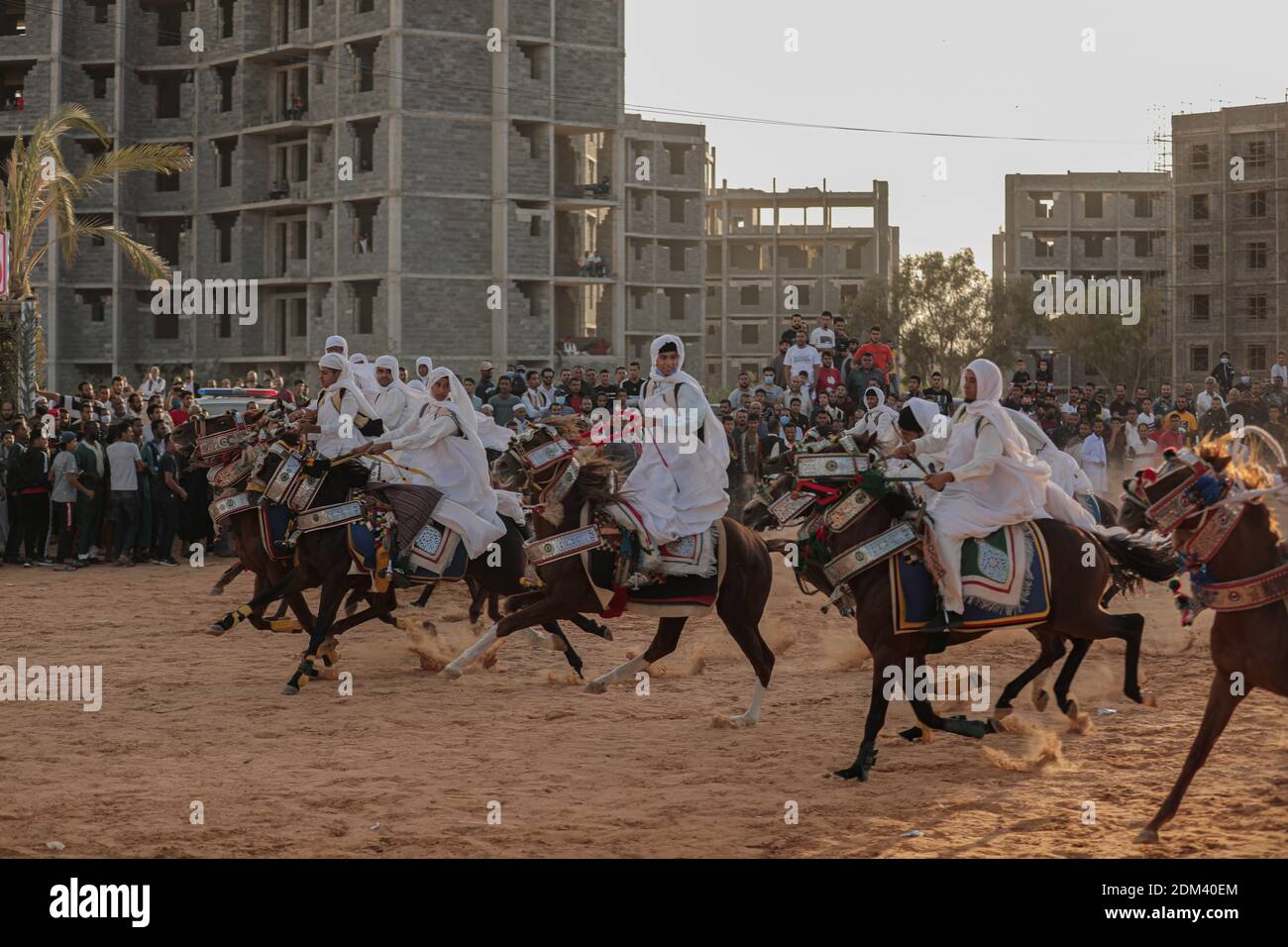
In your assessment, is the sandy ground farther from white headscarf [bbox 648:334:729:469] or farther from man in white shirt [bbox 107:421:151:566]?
man in white shirt [bbox 107:421:151:566]

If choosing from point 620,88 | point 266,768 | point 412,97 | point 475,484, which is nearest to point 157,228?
point 412,97

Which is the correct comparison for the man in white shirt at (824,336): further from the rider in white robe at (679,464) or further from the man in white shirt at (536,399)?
the rider in white robe at (679,464)

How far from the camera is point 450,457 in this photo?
14.1 meters

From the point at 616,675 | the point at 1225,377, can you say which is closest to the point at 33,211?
the point at 1225,377

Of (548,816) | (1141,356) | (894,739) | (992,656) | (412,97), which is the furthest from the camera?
(1141,356)

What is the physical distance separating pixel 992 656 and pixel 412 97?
38.3 metres

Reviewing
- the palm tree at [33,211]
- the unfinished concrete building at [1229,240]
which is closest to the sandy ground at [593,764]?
the palm tree at [33,211]

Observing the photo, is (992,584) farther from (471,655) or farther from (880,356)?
(880,356)

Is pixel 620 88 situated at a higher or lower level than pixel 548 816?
higher

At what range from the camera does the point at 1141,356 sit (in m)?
71.1

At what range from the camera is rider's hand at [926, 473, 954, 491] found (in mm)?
9883

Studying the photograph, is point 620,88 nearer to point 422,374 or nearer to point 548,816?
point 422,374

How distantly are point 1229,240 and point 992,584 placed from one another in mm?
65427

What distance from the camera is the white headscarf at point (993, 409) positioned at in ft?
34.0
